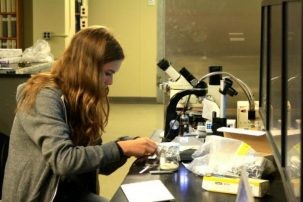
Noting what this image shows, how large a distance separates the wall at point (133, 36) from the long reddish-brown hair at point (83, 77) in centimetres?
614

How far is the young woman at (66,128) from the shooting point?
1598 millimetres

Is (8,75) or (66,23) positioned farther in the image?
(66,23)

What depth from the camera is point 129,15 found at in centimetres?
801

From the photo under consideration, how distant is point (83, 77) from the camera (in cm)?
173

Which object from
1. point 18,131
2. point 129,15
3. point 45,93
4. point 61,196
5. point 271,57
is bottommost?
point 61,196

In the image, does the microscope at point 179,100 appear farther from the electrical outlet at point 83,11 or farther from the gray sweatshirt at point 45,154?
the electrical outlet at point 83,11

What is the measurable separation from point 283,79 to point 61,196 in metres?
1.02

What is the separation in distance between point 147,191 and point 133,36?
6649 mm

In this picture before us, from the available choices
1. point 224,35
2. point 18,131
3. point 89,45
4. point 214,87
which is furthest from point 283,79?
point 224,35

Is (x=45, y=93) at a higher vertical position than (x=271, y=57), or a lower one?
lower

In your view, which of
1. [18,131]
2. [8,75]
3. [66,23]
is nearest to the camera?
[18,131]

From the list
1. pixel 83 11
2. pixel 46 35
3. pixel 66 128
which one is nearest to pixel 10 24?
pixel 46 35

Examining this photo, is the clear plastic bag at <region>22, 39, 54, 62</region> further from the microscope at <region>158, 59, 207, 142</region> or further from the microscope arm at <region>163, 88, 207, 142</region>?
the microscope arm at <region>163, 88, 207, 142</region>

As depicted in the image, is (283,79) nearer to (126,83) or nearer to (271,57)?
(271,57)
